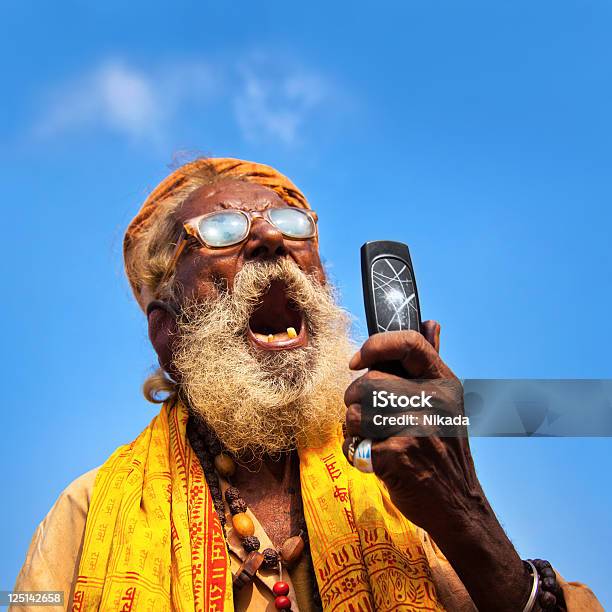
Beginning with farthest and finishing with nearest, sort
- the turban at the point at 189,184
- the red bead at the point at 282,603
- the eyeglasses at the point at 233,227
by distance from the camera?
the turban at the point at 189,184 → the eyeglasses at the point at 233,227 → the red bead at the point at 282,603

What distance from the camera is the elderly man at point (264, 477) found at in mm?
2352

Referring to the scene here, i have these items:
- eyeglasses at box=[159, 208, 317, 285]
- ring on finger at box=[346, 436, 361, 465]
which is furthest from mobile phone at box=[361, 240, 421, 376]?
eyeglasses at box=[159, 208, 317, 285]

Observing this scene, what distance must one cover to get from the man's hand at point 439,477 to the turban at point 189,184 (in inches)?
94.4

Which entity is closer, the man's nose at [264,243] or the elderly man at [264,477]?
the elderly man at [264,477]

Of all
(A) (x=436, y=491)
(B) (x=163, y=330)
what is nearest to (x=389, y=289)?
(A) (x=436, y=491)

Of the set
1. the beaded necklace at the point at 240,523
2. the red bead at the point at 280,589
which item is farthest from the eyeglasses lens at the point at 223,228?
the red bead at the point at 280,589

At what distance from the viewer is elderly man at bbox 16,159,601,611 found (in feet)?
7.72

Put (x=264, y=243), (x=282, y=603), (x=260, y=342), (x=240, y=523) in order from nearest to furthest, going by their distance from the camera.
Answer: (x=282, y=603) < (x=240, y=523) < (x=260, y=342) < (x=264, y=243)

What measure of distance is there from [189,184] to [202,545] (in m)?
2.48

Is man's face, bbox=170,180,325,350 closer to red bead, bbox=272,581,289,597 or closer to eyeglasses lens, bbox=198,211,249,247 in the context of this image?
eyeglasses lens, bbox=198,211,249,247

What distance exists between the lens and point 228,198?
4008mm

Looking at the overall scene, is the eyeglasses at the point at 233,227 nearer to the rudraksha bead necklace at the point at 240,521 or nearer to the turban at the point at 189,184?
the turban at the point at 189,184

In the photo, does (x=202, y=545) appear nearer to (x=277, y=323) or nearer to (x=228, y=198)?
(x=277, y=323)

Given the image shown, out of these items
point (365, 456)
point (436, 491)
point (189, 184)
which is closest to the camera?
point (365, 456)
